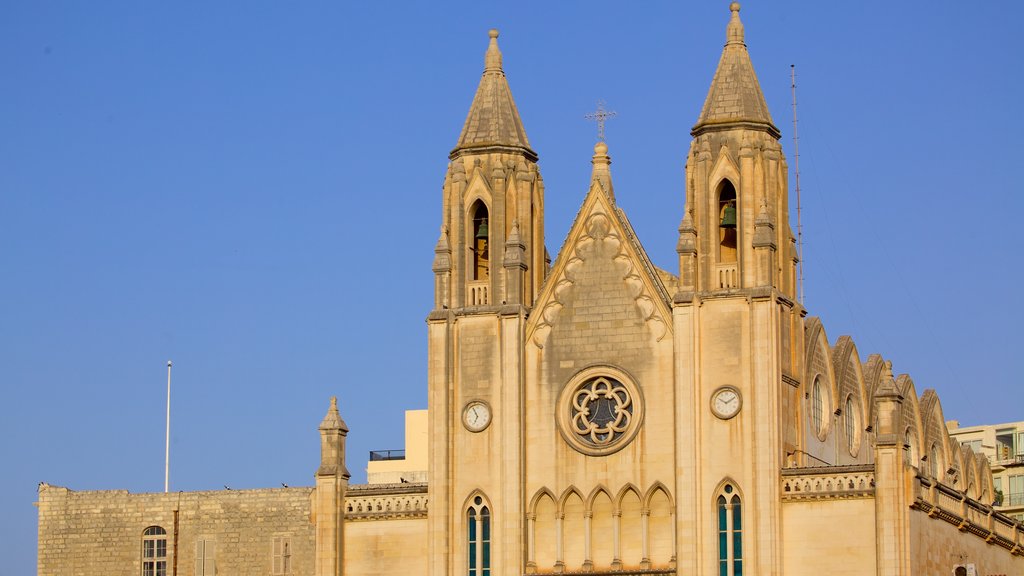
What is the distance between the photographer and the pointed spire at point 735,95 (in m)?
76.2

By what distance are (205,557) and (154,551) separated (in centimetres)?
197

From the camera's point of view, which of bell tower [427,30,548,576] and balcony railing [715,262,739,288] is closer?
balcony railing [715,262,739,288]

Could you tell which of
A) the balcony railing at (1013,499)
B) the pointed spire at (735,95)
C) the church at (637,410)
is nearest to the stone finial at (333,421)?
the church at (637,410)

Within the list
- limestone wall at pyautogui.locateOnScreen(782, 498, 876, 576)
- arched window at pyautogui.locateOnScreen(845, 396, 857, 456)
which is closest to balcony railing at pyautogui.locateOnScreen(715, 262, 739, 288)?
limestone wall at pyautogui.locateOnScreen(782, 498, 876, 576)

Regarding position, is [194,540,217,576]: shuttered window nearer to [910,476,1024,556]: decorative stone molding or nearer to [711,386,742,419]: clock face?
[711,386,742,419]: clock face

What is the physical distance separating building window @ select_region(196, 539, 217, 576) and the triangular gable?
14570mm

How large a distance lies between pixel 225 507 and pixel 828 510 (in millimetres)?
22457

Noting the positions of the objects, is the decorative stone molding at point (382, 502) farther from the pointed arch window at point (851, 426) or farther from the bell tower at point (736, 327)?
the pointed arch window at point (851, 426)

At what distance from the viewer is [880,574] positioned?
70938 millimetres

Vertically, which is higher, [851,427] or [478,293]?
[478,293]

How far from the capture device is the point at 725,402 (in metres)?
74.1

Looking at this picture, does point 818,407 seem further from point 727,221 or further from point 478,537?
point 478,537

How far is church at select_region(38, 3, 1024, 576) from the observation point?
239 ft

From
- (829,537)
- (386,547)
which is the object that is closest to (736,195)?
(829,537)
